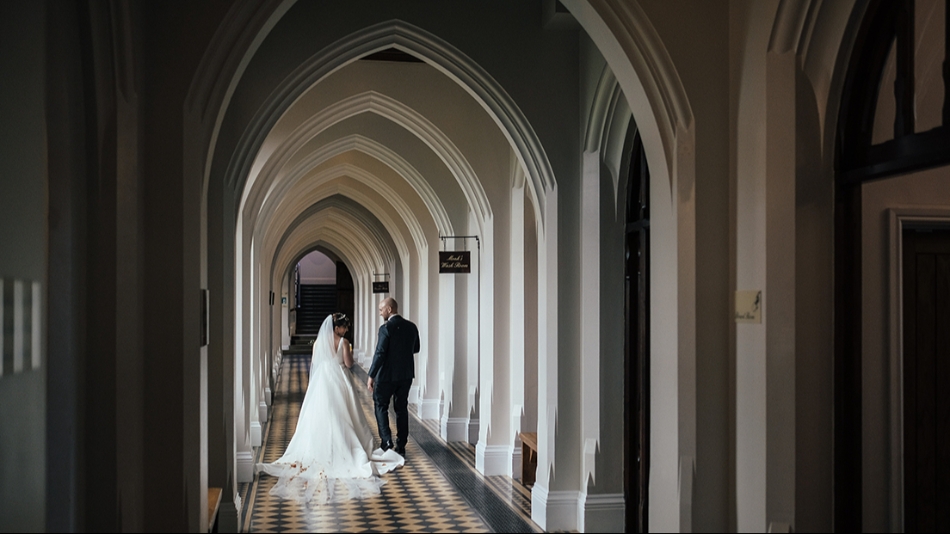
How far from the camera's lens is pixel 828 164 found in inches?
143

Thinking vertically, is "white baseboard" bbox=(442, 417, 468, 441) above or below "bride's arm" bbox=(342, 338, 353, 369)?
below

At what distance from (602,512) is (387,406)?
393 centimetres

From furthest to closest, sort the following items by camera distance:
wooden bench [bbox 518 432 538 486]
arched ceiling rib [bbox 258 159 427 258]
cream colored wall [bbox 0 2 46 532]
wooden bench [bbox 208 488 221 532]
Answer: arched ceiling rib [bbox 258 159 427 258], wooden bench [bbox 518 432 538 486], wooden bench [bbox 208 488 221 532], cream colored wall [bbox 0 2 46 532]

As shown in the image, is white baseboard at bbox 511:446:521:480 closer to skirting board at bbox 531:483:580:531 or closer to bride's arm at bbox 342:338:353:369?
bride's arm at bbox 342:338:353:369

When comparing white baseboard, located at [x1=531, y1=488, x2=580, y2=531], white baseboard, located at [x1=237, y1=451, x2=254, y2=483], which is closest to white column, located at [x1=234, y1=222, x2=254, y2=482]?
white baseboard, located at [x1=237, y1=451, x2=254, y2=483]

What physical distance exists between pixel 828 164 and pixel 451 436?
7816 mm

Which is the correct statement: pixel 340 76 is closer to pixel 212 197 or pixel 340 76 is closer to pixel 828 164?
pixel 212 197

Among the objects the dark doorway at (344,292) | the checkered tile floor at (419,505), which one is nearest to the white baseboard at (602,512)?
the checkered tile floor at (419,505)

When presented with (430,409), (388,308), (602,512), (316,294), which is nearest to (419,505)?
(602,512)

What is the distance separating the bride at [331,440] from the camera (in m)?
8.59

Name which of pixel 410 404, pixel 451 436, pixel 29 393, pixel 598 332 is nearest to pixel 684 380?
pixel 598 332

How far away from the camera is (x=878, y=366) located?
435cm

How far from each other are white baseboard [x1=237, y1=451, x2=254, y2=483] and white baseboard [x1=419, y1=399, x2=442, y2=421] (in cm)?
494

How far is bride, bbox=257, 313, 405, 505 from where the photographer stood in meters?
8.59
